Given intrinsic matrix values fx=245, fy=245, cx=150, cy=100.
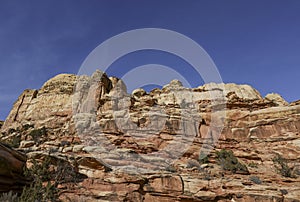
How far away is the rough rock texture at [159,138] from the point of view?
18.0 metres

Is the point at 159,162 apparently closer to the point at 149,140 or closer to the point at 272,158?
the point at 149,140

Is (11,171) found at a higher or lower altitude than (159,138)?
lower

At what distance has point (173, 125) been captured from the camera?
40469 mm

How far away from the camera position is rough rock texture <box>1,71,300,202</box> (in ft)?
58.9

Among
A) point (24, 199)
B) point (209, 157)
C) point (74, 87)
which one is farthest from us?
point (74, 87)

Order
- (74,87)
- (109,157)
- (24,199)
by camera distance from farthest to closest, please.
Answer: (74,87), (109,157), (24,199)

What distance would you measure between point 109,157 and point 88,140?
8653 millimetres

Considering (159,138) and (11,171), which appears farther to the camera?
(159,138)

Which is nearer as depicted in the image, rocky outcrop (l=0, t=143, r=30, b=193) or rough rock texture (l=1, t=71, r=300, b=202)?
rocky outcrop (l=0, t=143, r=30, b=193)

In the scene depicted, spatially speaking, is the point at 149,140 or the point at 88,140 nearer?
the point at 88,140

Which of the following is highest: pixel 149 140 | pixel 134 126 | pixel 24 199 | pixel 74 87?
pixel 74 87

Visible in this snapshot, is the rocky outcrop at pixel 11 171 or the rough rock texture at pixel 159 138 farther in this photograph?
the rough rock texture at pixel 159 138

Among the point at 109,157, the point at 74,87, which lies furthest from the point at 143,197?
the point at 74,87

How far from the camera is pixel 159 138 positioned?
33594 mm
